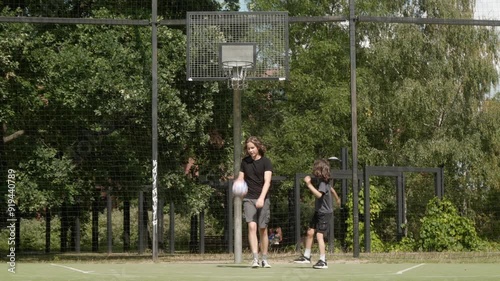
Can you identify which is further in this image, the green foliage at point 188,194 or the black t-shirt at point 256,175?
the green foliage at point 188,194

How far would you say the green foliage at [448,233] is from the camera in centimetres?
2192

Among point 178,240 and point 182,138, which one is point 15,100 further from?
point 178,240

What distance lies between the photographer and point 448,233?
2208cm

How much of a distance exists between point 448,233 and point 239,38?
7729mm

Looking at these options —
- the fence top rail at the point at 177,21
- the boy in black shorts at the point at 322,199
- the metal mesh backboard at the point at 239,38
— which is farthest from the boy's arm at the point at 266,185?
the fence top rail at the point at 177,21

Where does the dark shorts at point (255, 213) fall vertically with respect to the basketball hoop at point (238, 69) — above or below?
below

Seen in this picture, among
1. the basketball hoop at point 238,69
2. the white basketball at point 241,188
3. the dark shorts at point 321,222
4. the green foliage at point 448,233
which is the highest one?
the basketball hoop at point 238,69

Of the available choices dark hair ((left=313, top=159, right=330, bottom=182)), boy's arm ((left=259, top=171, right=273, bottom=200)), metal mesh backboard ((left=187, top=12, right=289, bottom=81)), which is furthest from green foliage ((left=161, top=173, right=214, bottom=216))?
boy's arm ((left=259, top=171, right=273, bottom=200))

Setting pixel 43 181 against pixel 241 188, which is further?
pixel 43 181

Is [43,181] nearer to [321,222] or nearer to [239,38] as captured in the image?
[239,38]

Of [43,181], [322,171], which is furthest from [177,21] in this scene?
[322,171]

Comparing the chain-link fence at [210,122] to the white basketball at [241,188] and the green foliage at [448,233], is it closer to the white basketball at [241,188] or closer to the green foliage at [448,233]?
the green foliage at [448,233]

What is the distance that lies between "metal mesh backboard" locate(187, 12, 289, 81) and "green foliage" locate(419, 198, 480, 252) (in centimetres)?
709

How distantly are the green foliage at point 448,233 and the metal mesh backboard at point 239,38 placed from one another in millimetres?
7095
